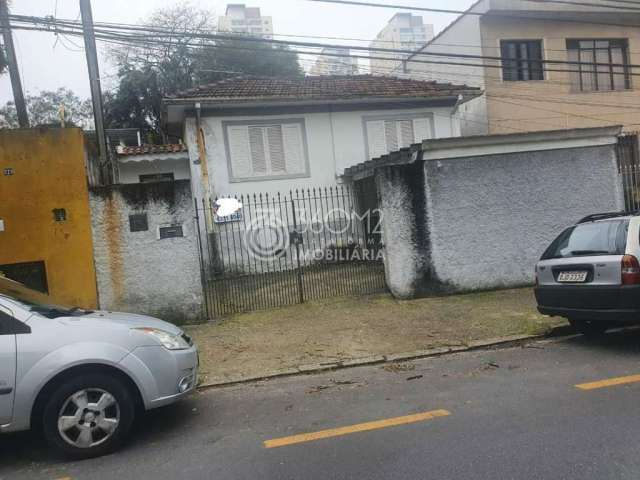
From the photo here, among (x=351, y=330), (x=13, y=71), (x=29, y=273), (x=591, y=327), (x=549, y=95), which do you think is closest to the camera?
(x=591, y=327)

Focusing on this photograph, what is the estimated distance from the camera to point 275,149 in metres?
14.4

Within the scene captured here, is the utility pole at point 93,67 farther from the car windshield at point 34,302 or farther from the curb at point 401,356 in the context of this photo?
the curb at point 401,356

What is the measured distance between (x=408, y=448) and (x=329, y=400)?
135cm

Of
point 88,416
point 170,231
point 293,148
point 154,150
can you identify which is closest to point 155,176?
point 154,150

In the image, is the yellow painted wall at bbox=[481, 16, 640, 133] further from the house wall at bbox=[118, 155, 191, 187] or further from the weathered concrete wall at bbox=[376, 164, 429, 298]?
the house wall at bbox=[118, 155, 191, 187]

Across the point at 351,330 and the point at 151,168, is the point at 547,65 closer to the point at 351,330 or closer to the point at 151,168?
the point at 151,168

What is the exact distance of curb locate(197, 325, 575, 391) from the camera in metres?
5.80

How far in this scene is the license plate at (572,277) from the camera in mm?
5863

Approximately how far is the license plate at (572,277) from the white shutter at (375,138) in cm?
949

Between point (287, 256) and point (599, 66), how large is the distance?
14.0 meters

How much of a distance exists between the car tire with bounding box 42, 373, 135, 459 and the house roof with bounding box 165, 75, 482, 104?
1044 centimetres

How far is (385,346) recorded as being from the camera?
675 cm

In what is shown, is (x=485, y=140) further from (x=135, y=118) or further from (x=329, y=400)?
(x=135, y=118)

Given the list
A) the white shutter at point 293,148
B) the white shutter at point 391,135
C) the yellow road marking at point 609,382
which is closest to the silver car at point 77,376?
the yellow road marking at point 609,382
